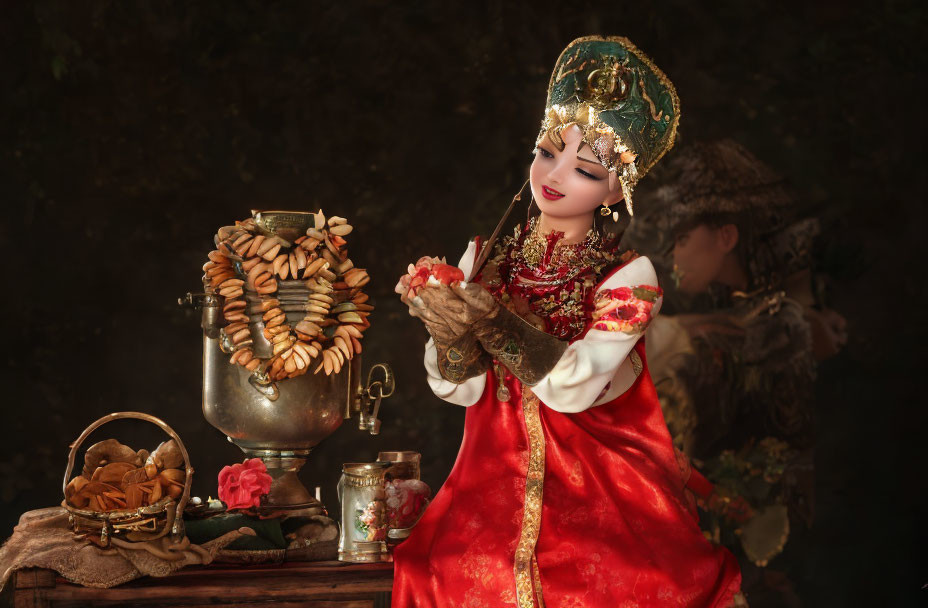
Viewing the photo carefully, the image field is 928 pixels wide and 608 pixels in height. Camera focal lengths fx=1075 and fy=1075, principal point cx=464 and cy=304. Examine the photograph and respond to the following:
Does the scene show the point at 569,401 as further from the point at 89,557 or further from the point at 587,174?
the point at 89,557

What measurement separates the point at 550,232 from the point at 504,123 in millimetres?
2526

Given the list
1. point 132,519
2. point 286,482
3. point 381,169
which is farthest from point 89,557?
point 381,169

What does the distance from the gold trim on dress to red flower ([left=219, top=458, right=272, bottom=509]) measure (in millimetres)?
787

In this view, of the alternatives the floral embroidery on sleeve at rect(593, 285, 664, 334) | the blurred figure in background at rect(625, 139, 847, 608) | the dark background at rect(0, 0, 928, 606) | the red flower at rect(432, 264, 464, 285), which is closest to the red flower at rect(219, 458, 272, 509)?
the red flower at rect(432, 264, 464, 285)

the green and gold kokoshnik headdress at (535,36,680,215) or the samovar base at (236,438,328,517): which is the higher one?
the green and gold kokoshnik headdress at (535,36,680,215)

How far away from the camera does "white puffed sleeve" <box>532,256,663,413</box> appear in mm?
2623

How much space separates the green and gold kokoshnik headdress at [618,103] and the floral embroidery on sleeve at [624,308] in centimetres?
25

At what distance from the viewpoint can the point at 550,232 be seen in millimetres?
2918

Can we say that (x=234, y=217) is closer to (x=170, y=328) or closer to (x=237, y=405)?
(x=170, y=328)

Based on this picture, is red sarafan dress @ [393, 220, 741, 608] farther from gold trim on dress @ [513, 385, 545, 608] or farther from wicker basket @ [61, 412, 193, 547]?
wicker basket @ [61, 412, 193, 547]

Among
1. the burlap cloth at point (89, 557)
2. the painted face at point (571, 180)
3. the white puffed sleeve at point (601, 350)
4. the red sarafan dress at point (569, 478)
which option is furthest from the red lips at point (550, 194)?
the burlap cloth at point (89, 557)

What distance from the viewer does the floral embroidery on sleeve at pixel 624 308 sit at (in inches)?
105

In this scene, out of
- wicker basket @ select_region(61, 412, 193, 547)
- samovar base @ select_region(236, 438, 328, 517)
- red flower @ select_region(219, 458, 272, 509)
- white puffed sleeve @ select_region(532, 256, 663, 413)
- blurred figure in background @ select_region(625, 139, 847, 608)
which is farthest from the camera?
blurred figure in background @ select_region(625, 139, 847, 608)

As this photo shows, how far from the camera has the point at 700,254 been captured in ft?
17.9
